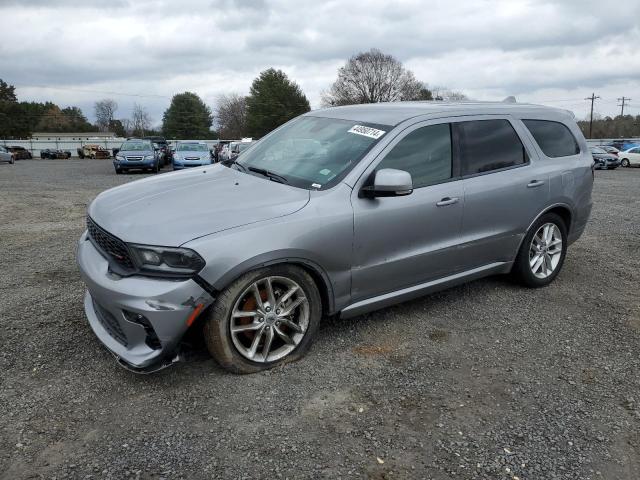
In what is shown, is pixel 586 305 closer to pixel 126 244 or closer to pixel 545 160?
pixel 545 160

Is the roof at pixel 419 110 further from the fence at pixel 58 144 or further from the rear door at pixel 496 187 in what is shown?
the fence at pixel 58 144

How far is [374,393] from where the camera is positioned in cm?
315

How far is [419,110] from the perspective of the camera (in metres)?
4.21

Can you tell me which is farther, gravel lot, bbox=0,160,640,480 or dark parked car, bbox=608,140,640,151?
dark parked car, bbox=608,140,640,151

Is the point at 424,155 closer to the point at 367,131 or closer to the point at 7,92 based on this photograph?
the point at 367,131

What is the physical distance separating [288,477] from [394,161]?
7.55 feet

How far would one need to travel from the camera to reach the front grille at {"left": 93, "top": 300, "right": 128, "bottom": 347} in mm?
3138

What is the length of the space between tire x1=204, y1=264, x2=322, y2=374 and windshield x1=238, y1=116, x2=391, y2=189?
722 mm

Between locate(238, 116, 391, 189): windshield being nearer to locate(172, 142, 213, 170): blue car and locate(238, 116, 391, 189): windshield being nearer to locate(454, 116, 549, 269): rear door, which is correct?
locate(454, 116, 549, 269): rear door

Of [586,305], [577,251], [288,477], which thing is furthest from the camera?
[577,251]

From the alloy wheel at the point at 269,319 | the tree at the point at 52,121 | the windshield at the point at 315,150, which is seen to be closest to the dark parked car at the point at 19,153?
the windshield at the point at 315,150

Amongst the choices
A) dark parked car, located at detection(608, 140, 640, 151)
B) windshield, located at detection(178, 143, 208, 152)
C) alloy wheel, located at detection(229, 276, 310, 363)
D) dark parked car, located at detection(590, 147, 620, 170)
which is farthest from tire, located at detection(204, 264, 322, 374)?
dark parked car, located at detection(608, 140, 640, 151)

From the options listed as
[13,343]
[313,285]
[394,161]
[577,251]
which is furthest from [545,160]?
[13,343]

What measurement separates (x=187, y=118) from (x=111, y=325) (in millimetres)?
89261
